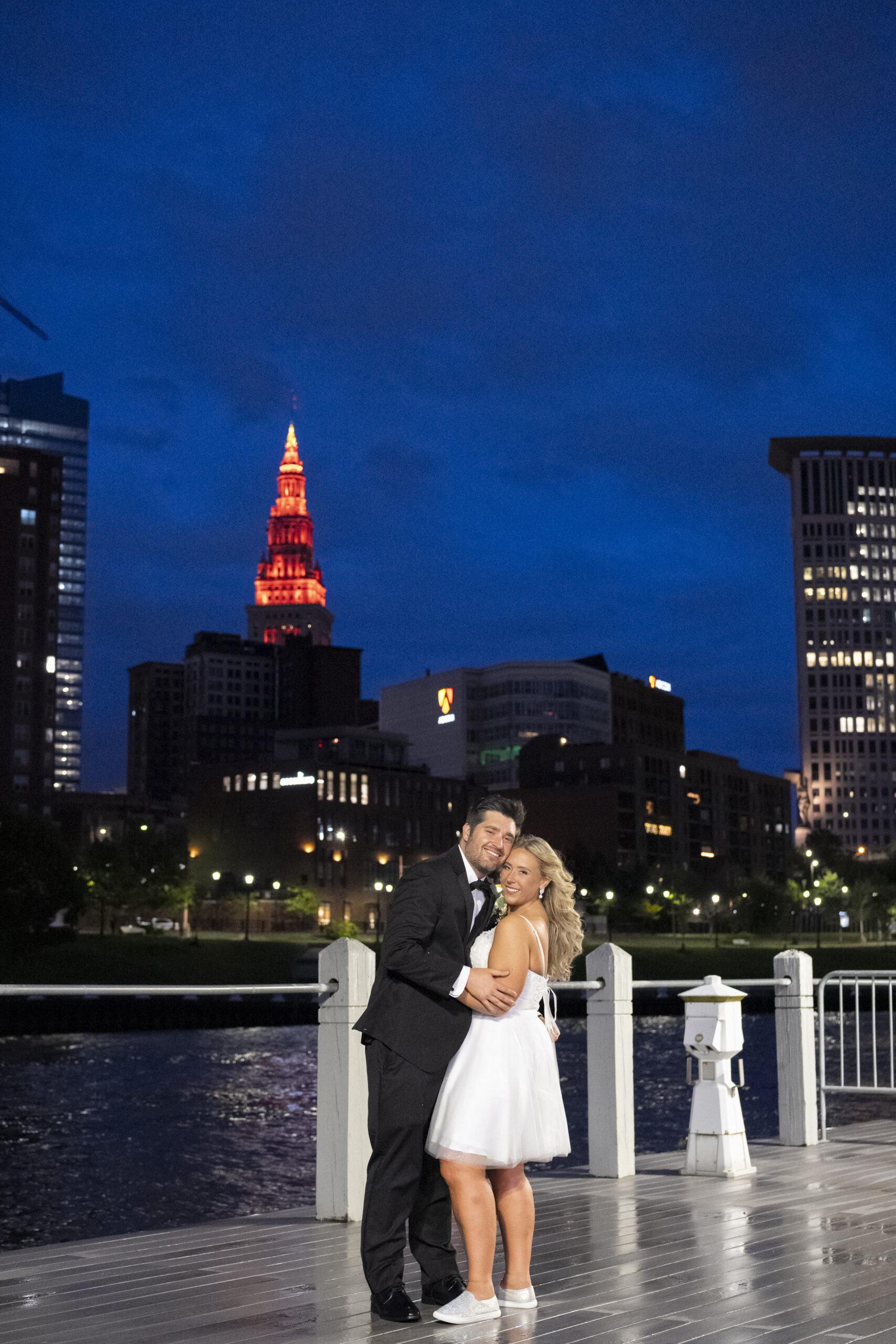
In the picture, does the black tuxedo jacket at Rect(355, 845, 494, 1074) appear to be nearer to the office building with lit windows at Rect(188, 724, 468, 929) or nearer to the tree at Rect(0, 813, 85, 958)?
the tree at Rect(0, 813, 85, 958)

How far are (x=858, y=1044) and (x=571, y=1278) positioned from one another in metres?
11.5

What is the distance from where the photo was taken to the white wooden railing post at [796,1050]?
14.7 metres

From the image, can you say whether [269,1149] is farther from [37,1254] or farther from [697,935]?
[697,935]

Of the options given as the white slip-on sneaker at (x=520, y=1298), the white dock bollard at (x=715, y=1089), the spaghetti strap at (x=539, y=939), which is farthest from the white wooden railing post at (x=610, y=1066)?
the spaghetti strap at (x=539, y=939)

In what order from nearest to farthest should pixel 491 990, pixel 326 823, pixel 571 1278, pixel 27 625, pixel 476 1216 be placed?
pixel 491 990, pixel 476 1216, pixel 571 1278, pixel 27 625, pixel 326 823

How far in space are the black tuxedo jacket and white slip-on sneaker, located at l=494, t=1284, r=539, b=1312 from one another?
1294mm

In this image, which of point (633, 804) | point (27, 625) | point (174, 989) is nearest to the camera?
point (174, 989)

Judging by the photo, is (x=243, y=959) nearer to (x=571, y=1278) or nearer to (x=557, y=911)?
(x=571, y=1278)

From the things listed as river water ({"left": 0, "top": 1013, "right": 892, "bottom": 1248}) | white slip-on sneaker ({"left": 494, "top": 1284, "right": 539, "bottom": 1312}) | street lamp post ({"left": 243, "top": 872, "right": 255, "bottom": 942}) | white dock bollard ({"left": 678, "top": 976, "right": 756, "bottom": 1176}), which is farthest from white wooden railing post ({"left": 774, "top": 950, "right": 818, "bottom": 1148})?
street lamp post ({"left": 243, "top": 872, "right": 255, "bottom": 942})

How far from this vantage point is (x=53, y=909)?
86.5 metres

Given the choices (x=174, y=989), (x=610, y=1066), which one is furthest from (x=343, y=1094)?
(x=610, y=1066)

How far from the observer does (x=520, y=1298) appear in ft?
25.4

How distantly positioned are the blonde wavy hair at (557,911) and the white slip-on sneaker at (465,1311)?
163cm

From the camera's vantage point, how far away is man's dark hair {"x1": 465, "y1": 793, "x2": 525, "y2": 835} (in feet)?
25.0
